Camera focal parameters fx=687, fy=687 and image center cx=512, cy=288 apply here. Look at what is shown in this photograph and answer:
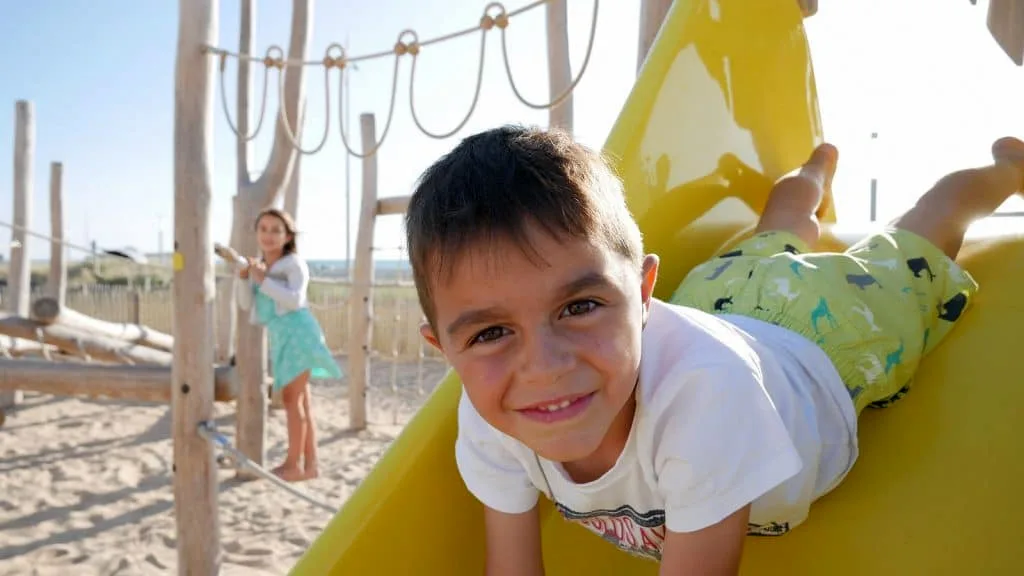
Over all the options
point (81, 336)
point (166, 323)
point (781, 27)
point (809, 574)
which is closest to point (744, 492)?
point (809, 574)

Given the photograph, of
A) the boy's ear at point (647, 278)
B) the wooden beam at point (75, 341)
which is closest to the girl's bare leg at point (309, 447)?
the wooden beam at point (75, 341)

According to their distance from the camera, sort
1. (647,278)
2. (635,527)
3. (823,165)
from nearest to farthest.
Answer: (647,278) → (635,527) → (823,165)

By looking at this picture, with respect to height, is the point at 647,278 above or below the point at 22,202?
below

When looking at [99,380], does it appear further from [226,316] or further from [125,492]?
[226,316]

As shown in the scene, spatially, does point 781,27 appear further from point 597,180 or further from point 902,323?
point 597,180

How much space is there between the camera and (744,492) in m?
0.69

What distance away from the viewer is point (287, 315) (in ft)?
10.4

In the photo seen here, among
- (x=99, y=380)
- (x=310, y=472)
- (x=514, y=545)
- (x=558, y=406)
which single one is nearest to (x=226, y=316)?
(x=310, y=472)

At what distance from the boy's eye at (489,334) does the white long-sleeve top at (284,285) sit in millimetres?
2559

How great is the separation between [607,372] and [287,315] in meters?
2.76

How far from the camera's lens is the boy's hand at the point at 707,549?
700 mm

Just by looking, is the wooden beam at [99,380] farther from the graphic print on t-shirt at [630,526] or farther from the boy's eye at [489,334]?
the boy's eye at [489,334]

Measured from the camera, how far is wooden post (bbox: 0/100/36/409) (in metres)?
5.39

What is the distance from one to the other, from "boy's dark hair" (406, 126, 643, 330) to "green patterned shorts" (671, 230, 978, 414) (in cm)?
40
